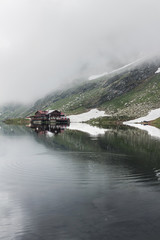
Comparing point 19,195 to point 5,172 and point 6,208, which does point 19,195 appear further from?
point 5,172

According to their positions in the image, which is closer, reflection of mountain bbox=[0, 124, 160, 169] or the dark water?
the dark water

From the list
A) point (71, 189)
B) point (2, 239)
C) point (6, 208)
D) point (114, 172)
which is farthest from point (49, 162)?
point (2, 239)

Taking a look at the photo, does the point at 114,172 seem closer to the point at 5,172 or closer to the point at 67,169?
the point at 67,169

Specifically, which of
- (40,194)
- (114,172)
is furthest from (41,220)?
(114,172)

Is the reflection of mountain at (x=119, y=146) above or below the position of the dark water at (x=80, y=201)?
above

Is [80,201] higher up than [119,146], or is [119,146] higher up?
[119,146]

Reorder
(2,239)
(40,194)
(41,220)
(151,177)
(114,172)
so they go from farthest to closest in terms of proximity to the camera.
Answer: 1. (114,172)
2. (151,177)
3. (40,194)
4. (41,220)
5. (2,239)

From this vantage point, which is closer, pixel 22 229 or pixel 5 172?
pixel 22 229

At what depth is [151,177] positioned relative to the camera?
26.6 metres

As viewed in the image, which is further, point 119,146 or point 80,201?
point 119,146

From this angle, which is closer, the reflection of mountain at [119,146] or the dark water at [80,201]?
the dark water at [80,201]

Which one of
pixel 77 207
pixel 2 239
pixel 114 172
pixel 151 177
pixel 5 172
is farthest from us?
pixel 5 172

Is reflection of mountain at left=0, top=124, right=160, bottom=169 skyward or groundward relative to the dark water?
skyward

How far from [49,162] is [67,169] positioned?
6.13 meters
